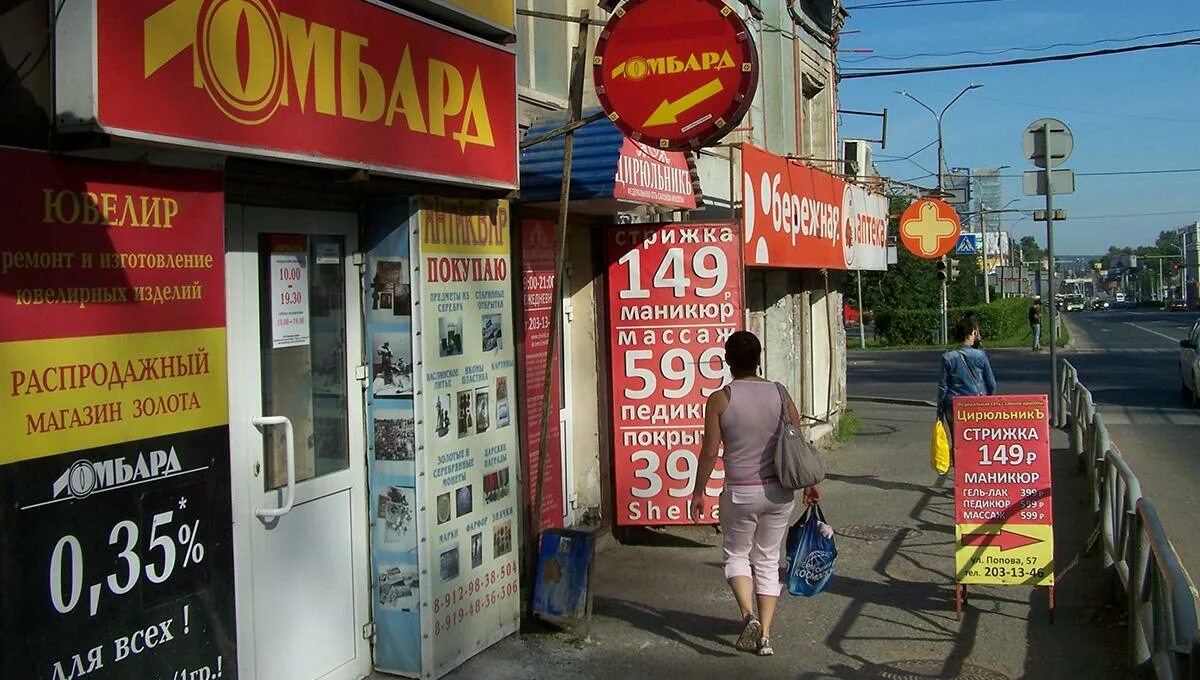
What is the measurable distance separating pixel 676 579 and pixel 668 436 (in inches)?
44.6

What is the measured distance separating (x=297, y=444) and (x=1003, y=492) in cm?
416

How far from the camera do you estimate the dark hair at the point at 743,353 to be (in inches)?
241

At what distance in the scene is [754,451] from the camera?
236 inches

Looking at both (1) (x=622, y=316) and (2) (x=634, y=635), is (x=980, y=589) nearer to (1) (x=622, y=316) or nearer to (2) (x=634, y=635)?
(2) (x=634, y=635)

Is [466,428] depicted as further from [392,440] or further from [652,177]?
[652,177]

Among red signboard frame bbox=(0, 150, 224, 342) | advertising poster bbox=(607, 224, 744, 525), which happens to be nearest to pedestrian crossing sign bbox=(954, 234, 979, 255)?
advertising poster bbox=(607, 224, 744, 525)

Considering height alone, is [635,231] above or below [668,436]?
above

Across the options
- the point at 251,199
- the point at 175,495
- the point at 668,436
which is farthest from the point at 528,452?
the point at 175,495

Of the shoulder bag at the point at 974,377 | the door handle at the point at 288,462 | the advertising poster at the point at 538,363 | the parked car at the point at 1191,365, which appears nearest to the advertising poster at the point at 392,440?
the door handle at the point at 288,462

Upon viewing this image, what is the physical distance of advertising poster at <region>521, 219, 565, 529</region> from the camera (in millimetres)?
7520

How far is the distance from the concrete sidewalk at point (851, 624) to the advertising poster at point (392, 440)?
44 centimetres

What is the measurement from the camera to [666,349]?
8383 mm

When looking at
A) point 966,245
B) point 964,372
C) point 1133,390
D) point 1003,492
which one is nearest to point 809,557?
point 1003,492

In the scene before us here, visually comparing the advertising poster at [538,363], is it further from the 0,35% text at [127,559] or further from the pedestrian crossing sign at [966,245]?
the pedestrian crossing sign at [966,245]
